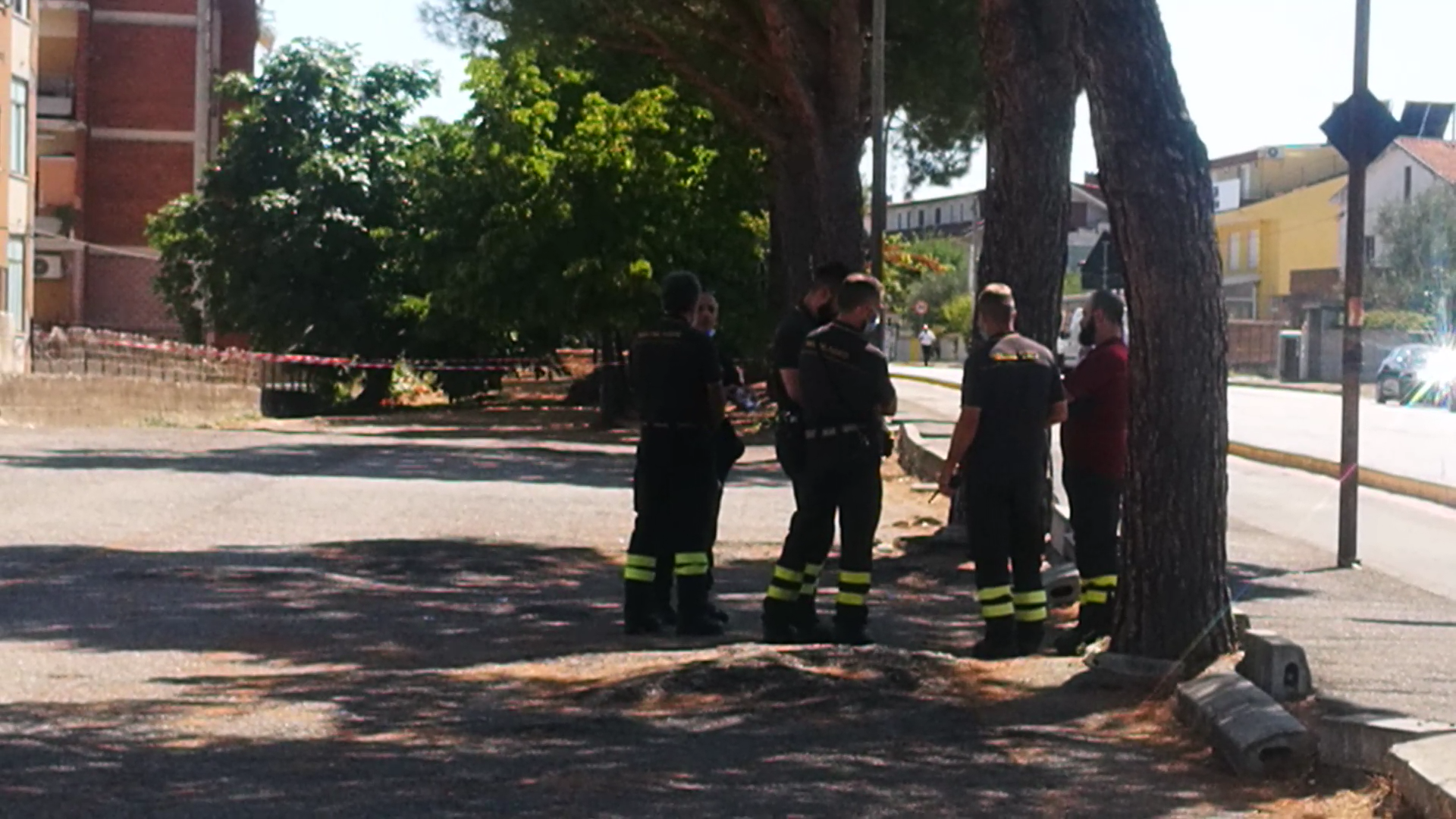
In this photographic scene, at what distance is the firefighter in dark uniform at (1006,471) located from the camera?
10859 millimetres

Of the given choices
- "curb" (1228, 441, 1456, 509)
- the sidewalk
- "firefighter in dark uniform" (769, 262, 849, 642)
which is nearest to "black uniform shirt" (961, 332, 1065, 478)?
"firefighter in dark uniform" (769, 262, 849, 642)

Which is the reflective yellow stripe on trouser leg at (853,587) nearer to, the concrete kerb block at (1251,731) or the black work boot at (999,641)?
the black work boot at (999,641)

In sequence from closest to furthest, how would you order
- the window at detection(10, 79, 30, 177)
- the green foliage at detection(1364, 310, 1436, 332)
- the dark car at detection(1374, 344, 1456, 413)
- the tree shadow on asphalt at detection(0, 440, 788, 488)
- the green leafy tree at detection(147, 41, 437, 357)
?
1. the tree shadow on asphalt at detection(0, 440, 788, 488)
2. the window at detection(10, 79, 30, 177)
3. the green leafy tree at detection(147, 41, 437, 357)
4. the dark car at detection(1374, 344, 1456, 413)
5. the green foliage at detection(1364, 310, 1436, 332)

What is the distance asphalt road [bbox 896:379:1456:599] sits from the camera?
1700 cm

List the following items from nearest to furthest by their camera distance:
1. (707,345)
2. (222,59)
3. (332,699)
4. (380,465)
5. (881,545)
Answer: (332,699), (707,345), (881,545), (380,465), (222,59)

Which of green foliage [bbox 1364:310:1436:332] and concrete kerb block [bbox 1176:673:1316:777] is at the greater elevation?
green foliage [bbox 1364:310:1436:332]

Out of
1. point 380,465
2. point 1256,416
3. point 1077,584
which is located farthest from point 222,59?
point 1077,584

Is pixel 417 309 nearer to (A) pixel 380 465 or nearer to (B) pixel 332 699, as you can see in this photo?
(A) pixel 380 465

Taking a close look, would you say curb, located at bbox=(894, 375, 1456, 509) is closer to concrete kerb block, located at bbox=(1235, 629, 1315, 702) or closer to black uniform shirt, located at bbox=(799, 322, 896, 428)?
black uniform shirt, located at bbox=(799, 322, 896, 428)

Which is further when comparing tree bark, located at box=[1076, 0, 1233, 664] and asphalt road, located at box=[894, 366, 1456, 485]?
asphalt road, located at box=[894, 366, 1456, 485]

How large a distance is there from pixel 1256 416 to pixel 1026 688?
33417 mm

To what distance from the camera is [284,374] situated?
4756 centimetres

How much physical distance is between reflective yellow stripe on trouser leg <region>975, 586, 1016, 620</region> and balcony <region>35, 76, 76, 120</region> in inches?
1966

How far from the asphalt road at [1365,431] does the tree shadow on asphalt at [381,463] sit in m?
Answer: 8.01
